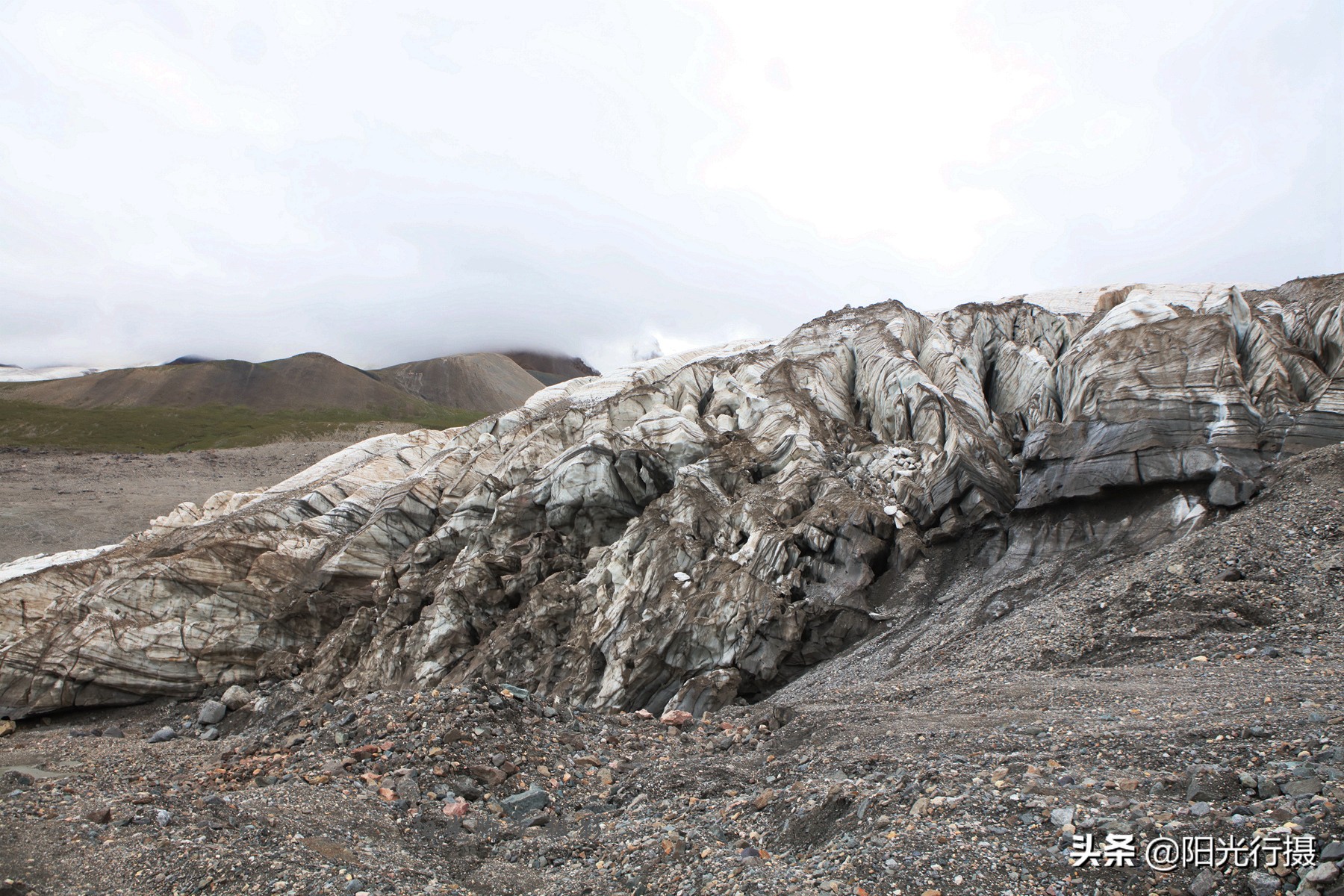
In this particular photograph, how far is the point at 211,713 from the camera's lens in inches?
1211

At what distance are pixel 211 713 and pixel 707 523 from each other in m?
24.8

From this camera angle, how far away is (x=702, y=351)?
3103 inches

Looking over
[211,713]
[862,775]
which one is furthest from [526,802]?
[211,713]

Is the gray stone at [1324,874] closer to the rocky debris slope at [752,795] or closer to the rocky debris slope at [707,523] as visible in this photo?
the rocky debris slope at [752,795]

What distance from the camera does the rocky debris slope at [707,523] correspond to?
26.5m

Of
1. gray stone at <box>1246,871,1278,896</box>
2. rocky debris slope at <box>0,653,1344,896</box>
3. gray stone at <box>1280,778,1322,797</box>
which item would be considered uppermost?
gray stone at <box>1280,778,1322,797</box>

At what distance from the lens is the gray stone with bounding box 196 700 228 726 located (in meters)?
30.6

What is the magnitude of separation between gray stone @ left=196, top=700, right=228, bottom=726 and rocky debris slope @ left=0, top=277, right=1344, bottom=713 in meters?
3.61

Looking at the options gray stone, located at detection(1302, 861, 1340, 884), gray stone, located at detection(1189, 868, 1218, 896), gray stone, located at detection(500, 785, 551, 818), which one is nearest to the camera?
gray stone, located at detection(1302, 861, 1340, 884)

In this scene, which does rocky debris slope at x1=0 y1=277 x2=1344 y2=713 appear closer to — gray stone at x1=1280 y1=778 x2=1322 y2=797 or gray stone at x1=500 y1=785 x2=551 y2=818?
gray stone at x1=500 y1=785 x2=551 y2=818

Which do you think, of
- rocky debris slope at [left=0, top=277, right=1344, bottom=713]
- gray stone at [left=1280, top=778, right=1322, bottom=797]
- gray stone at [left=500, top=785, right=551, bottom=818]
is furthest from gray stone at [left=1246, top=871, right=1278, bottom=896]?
rocky debris slope at [left=0, top=277, right=1344, bottom=713]

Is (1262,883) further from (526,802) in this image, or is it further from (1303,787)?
(526,802)

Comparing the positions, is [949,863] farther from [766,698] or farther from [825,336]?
[825,336]

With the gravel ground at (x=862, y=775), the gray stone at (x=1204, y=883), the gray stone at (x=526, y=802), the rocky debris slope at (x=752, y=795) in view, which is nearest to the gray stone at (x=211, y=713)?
the gravel ground at (x=862, y=775)
